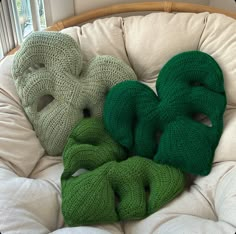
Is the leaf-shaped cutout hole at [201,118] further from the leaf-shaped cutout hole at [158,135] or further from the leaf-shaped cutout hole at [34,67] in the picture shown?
the leaf-shaped cutout hole at [34,67]

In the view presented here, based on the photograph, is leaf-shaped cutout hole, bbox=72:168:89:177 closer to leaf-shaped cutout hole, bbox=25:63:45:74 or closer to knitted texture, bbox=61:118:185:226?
knitted texture, bbox=61:118:185:226

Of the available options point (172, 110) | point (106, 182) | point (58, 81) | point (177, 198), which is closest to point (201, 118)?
point (172, 110)

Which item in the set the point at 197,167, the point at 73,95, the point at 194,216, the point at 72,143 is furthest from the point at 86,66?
the point at 194,216

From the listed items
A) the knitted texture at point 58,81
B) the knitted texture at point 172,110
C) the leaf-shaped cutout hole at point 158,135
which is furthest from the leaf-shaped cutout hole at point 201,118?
the knitted texture at point 58,81

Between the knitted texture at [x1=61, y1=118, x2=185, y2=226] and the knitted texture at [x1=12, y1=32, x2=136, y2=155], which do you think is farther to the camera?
the knitted texture at [x1=12, y1=32, x2=136, y2=155]

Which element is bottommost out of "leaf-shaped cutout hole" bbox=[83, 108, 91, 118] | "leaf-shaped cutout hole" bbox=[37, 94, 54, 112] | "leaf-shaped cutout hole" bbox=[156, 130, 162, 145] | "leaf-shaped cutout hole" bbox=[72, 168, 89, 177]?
"leaf-shaped cutout hole" bbox=[72, 168, 89, 177]

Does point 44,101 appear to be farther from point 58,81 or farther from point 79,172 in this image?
point 79,172

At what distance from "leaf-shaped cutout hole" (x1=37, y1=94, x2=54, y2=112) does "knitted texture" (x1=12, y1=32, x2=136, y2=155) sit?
21 mm

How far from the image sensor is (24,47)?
1.19 meters

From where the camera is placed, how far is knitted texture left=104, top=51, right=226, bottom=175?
1110mm

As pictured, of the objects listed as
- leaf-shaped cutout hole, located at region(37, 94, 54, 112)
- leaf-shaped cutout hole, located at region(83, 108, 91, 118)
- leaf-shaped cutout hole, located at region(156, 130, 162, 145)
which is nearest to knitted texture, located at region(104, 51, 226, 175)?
leaf-shaped cutout hole, located at region(156, 130, 162, 145)

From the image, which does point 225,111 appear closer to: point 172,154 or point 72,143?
point 172,154

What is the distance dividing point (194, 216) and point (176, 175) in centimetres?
14

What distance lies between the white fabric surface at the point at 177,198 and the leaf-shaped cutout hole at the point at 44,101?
0.23 ft
